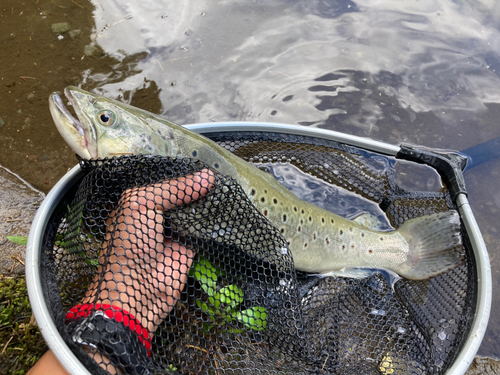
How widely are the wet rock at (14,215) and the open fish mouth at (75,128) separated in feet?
3.72

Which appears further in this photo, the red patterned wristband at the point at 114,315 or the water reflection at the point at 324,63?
the water reflection at the point at 324,63

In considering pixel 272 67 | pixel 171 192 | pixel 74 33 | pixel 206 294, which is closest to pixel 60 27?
pixel 74 33

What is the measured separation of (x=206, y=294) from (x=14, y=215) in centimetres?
215

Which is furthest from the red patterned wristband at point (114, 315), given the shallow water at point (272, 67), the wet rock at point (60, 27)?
the wet rock at point (60, 27)

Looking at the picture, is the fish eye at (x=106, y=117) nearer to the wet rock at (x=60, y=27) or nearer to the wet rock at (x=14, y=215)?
the wet rock at (x=14, y=215)

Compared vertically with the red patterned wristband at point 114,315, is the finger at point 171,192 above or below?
above

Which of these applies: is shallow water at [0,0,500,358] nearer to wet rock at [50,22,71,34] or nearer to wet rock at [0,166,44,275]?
wet rock at [50,22,71,34]

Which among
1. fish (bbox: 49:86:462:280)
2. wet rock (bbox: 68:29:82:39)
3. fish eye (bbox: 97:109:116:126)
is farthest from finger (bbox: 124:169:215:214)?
wet rock (bbox: 68:29:82:39)

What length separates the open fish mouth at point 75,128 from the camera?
2.00 meters

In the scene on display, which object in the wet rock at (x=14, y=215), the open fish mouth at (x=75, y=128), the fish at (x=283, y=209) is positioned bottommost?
the wet rock at (x=14, y=215)

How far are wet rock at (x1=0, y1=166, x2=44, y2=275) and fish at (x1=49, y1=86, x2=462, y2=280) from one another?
112cm

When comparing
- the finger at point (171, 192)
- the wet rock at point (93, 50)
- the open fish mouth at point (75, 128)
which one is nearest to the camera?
the finger at point (171, 192)

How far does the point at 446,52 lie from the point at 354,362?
4.16m

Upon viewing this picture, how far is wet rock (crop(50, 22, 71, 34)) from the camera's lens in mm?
4220
